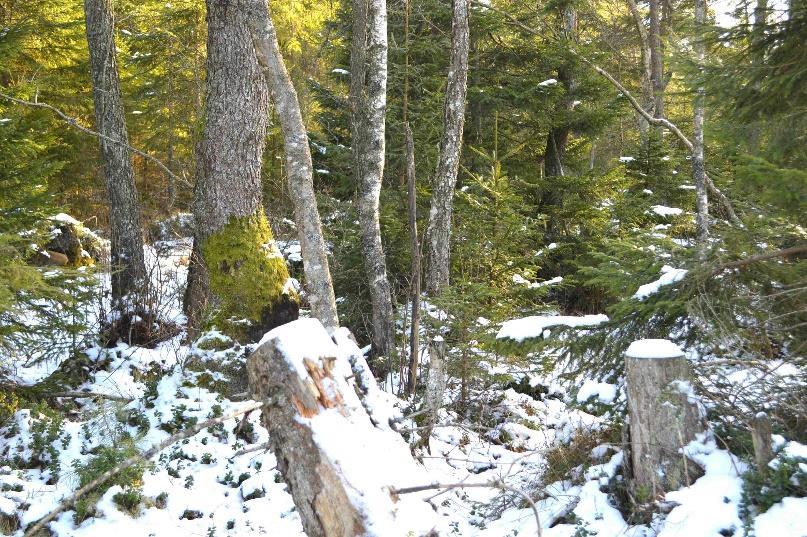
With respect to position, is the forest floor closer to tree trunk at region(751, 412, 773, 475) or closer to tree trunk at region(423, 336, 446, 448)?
tree trunk at region(751, 412, 773, 475)

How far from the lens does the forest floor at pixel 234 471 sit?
365 cm

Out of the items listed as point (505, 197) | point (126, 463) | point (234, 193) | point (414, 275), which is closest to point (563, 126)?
point (505, 197)

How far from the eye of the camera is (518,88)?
1159cm

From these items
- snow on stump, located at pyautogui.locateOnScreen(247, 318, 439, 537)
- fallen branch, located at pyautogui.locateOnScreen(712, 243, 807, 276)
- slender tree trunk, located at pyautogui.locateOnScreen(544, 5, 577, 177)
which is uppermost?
slender tree trunk, located at pyautogui.locateOnScreen(544, 5, 577, 177)

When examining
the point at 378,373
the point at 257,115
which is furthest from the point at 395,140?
the point at 378,373

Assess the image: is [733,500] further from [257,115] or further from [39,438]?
[257,115]

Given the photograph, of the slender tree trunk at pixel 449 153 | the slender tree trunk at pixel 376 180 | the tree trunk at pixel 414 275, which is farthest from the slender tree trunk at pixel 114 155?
the slender tree trunk at pixel 449 153

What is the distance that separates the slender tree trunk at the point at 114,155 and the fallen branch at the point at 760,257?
6.95 metres

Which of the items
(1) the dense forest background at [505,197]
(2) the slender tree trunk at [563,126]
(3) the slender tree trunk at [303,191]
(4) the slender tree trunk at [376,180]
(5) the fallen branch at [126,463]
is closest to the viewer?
(5) the fallen branch at [126,463]

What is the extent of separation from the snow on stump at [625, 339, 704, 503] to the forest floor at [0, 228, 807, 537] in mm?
97

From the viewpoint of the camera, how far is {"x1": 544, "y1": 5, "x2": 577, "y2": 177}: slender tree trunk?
1194 centimetres

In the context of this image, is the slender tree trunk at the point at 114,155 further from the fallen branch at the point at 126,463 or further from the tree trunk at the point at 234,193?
the fallen branch at the point at 126,463

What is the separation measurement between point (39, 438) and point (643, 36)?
48.8 ft

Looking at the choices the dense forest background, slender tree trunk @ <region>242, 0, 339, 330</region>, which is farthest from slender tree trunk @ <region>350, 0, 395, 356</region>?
slender tree trunk @ <region>242, 0, 339, 330</region>
